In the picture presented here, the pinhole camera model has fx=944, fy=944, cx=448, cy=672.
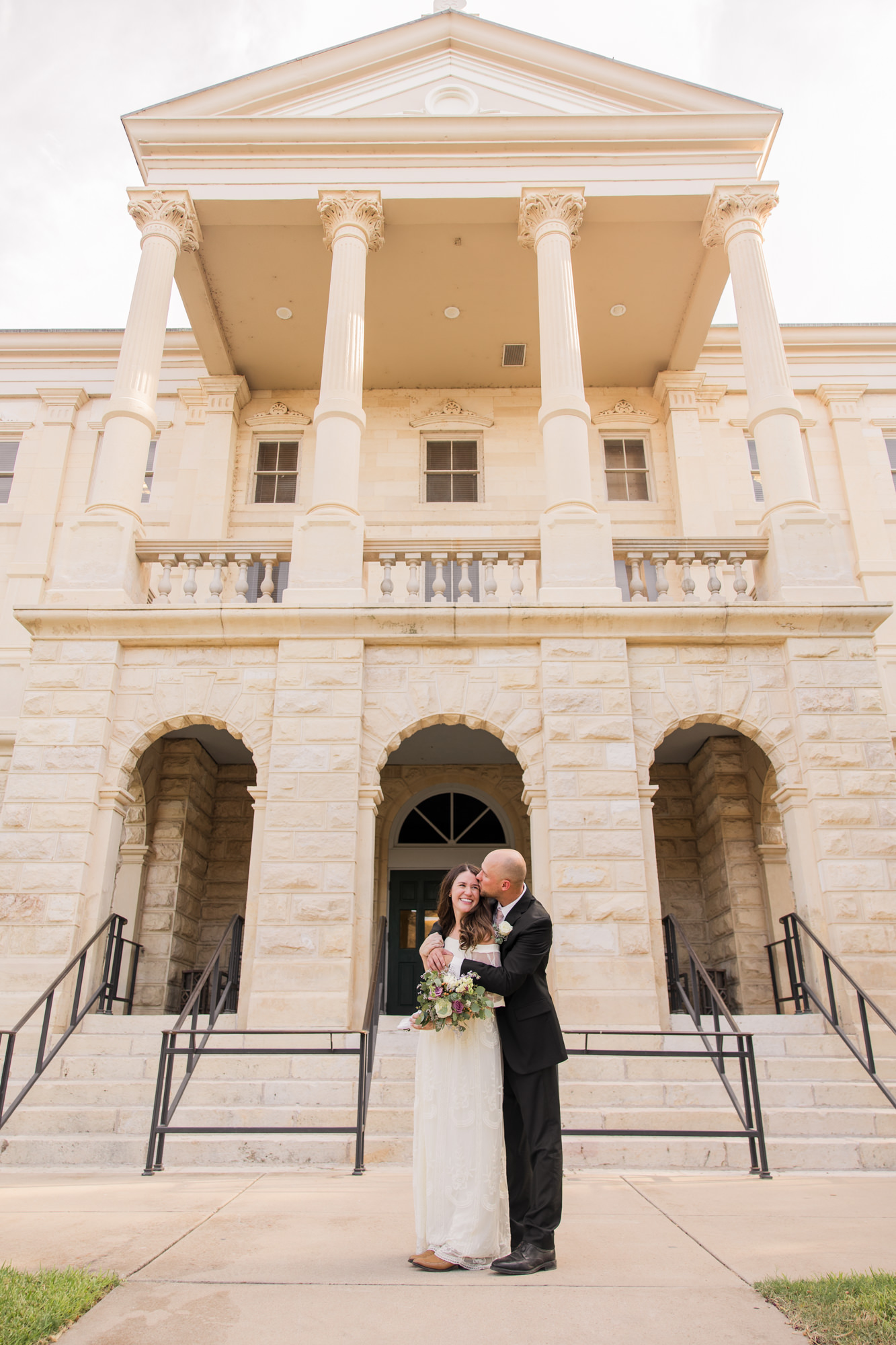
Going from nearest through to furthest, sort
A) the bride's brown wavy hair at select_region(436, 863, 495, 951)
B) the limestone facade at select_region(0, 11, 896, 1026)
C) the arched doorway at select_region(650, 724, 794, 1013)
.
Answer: the bride's brown wavy hair at select_region(436, 863, 495, 951)
the limestone facade at select_region(0, 11, 896, 1026)
the arched doorway at select_region(650, 724, 794, 1013)

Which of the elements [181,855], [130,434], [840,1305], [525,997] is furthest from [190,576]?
[840,1305]

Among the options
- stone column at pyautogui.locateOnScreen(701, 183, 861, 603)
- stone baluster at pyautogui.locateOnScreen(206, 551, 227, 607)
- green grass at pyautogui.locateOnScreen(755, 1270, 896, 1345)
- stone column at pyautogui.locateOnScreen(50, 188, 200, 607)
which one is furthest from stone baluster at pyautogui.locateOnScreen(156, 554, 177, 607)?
green grass at pyautogui.locateOnScreen(755, 1270, 896, 1345)

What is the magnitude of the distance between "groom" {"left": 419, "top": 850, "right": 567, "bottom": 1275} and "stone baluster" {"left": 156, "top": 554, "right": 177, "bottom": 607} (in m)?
8.93

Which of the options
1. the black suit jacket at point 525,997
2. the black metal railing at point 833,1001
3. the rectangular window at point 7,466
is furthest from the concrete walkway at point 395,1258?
the rectangular window at point 7,466

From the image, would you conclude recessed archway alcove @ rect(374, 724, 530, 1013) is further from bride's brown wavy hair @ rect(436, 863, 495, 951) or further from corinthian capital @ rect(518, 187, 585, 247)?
bride's brown wavy hair @ rect(436, 863, 495, 951)

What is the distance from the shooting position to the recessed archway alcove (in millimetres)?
15664

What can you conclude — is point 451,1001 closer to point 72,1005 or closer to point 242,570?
point 72,1005

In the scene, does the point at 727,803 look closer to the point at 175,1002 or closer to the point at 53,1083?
the point at 175,1002

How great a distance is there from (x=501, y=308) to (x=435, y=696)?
8933 mm

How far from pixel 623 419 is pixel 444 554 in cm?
738

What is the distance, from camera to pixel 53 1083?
893 centimetres

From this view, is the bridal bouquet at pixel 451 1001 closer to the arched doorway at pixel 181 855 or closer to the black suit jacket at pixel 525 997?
the black suit jacket at pixel 525 997

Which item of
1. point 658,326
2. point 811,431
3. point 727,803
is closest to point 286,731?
point 727,803

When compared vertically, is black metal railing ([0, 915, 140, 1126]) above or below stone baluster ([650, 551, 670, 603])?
below
